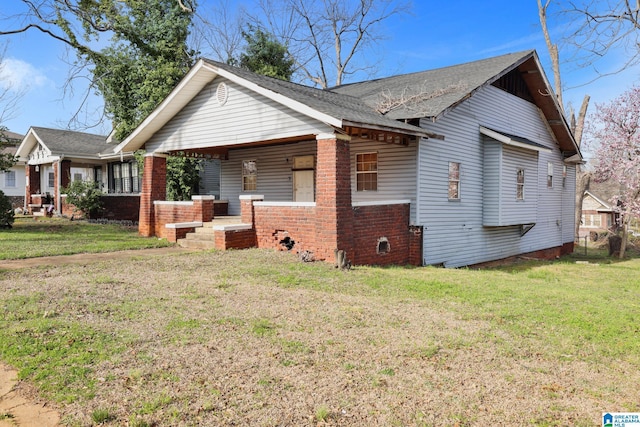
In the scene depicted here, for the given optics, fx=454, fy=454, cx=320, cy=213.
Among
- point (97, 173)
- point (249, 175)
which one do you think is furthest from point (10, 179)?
point (249, 175)

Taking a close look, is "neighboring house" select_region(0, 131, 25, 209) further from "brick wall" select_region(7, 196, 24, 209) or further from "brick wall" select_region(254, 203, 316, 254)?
"brick wall" select_region(254, 203, 316, 254)

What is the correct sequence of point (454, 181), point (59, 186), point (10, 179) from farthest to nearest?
point (10, 179) → point (59, 186) → point (454, 181)

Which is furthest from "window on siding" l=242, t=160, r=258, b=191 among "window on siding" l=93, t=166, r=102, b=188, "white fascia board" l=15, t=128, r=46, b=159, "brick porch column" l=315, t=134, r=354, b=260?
"white fascia board" l=15, t=128, r=46, b=159

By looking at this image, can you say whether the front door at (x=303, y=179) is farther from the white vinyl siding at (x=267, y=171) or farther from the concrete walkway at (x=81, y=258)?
the concrete walkway at (x=81, y=258)

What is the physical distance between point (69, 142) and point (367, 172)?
20.0 m

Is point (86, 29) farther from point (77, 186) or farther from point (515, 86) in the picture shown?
point (515, 86)

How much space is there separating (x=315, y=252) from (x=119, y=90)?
618 inches

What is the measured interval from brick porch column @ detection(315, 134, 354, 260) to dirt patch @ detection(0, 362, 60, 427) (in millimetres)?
6674

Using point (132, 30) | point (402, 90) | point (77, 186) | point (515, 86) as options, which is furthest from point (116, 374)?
point (132, 30)

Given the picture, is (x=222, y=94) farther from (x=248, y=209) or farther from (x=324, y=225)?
(x=324, y=225)

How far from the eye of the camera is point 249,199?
11836 mm

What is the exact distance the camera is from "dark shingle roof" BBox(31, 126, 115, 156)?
24188 mm

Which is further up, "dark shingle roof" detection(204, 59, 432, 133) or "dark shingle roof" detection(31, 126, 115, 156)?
"dark shingle roof" detection(31, 126, 115, 156)

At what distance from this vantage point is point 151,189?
1516cm
